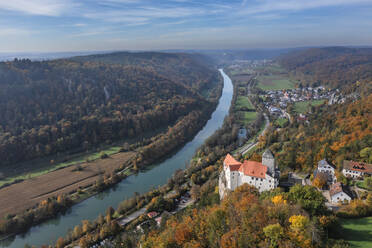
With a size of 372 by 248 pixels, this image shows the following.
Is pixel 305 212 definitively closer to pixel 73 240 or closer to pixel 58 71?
pixel 73 240

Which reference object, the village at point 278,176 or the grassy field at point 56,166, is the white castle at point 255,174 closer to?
the village at point 278,176

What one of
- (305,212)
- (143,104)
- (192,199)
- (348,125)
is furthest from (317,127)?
(143,104)

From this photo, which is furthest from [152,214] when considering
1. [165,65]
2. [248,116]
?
[165,65]

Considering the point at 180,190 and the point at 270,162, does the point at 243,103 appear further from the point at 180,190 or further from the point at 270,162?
the point at 270,162

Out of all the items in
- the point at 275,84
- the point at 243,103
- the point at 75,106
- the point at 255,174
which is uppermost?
the point at 75,106

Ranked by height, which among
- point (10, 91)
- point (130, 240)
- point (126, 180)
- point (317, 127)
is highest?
point (10, 91)
